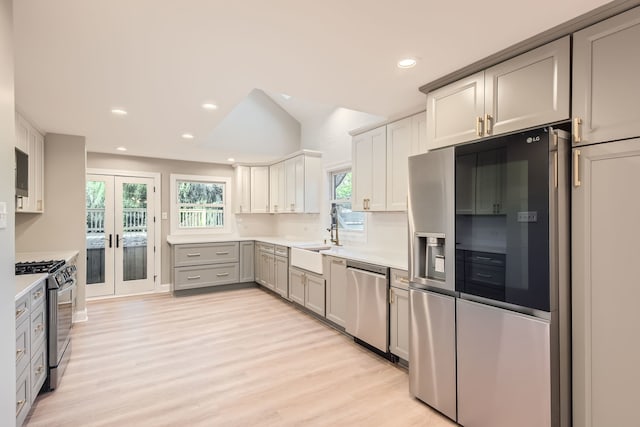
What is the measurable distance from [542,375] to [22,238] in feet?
16.9

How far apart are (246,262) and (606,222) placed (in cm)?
517

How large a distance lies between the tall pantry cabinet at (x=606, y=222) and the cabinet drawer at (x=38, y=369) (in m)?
3.29

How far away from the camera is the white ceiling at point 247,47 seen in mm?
1623

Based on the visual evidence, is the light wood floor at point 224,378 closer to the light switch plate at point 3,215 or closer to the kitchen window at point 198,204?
the light switch plate at point 3,215

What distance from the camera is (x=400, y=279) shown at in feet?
9.29

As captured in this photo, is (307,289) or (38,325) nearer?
(38,325)

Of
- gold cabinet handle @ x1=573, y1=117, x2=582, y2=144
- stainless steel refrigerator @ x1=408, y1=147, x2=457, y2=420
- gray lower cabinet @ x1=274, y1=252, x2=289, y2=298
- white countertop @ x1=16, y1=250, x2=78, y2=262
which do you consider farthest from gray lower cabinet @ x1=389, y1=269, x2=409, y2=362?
white countertop @ x1=16, y1=250, x2=78, y2=262

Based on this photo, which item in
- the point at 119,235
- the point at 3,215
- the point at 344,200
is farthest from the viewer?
the point at 119,235

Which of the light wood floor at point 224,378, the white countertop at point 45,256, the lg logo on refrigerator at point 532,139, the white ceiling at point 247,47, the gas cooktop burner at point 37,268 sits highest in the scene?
the white ceiling at point 247,47

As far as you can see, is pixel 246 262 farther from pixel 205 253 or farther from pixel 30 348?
pixel 30 348

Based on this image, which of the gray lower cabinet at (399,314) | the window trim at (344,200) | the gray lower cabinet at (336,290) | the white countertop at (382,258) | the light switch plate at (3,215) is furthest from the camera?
the window trim at (344,200)

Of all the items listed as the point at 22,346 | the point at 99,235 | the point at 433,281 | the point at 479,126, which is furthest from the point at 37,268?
the point at 479,126

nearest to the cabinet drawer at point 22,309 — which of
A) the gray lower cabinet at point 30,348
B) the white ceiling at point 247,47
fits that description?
the gray lower cabinet at point 30,348

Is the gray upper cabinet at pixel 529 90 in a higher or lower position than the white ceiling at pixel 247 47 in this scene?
lower
